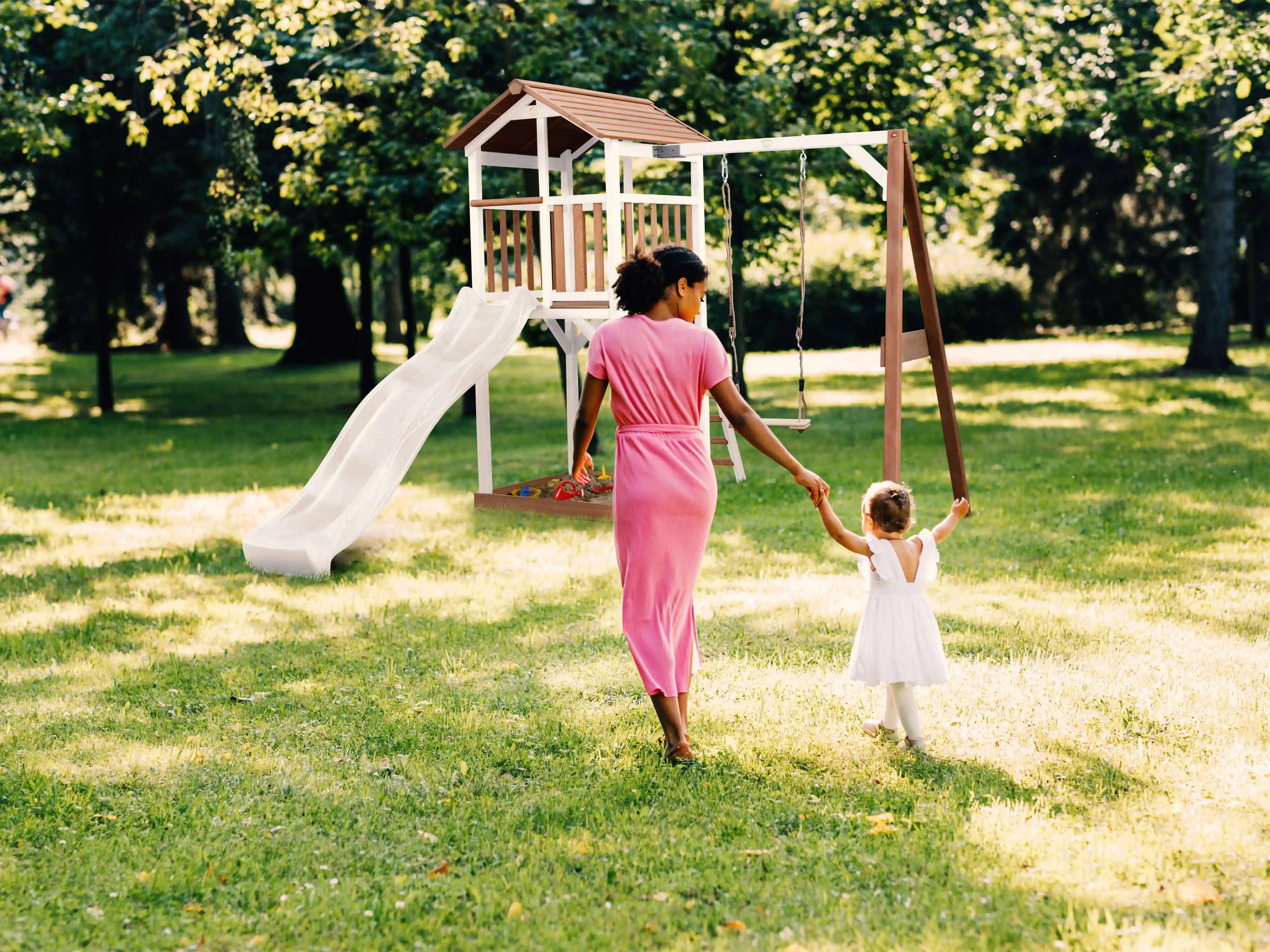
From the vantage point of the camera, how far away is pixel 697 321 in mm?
8438

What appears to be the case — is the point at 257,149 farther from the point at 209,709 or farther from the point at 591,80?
the point at 209,709

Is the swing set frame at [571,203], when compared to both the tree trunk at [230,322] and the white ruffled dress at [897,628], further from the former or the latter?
the tree trunk at [230,322]

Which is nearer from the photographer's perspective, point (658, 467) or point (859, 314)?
point (658, 467)

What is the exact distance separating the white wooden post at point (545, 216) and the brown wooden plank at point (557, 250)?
Result: 0.09 feet

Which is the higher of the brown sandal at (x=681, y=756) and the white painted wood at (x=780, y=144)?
the white painted wood at (x=780, y=144)

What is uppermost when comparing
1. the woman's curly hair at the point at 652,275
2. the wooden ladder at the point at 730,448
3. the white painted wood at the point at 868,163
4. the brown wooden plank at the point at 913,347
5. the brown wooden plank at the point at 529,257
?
the white painted wood at the point at 868,163

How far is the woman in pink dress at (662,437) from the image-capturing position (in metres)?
5.15

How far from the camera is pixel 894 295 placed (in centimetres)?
617

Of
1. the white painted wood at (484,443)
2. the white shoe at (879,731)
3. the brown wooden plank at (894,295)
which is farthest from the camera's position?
the white painted wood at (484,443)

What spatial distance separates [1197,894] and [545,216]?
6.47m

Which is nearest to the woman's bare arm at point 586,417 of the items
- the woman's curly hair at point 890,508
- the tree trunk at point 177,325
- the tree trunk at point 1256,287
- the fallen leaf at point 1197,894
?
the woman's curly hair at point 890,508

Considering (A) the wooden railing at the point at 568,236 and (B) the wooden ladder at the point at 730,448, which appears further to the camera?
(B) the wooden ladder at the point at 730,448

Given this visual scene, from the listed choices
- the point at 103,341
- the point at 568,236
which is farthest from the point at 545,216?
the point at 103,341

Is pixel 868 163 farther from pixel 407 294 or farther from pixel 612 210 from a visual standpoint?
pixel 407 294
